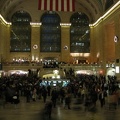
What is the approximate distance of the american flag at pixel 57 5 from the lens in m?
29.4

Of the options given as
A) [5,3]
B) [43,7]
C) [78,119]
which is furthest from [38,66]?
[78,119]

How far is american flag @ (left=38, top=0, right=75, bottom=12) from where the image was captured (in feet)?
96.4

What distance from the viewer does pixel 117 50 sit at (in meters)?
38.9

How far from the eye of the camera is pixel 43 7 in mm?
29438

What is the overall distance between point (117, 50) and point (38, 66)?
1478 centimetres

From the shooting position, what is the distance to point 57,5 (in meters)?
30.0

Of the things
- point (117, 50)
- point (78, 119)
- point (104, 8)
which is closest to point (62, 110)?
point (78, 119)

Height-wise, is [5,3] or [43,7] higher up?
[5,3]

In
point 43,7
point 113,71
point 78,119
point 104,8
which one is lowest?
point 78,119

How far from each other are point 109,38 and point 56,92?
3020 cm

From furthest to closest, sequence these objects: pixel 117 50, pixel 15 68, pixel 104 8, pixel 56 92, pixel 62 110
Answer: pixel 15 68 → pixel 104 8 → pixel 117 50 → pixel 56 92 → pixel 62 110

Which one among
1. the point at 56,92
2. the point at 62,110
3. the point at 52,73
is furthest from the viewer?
the point at 52,73

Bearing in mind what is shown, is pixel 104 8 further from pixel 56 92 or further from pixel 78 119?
pixel 78 119

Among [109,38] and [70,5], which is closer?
[70,5]
